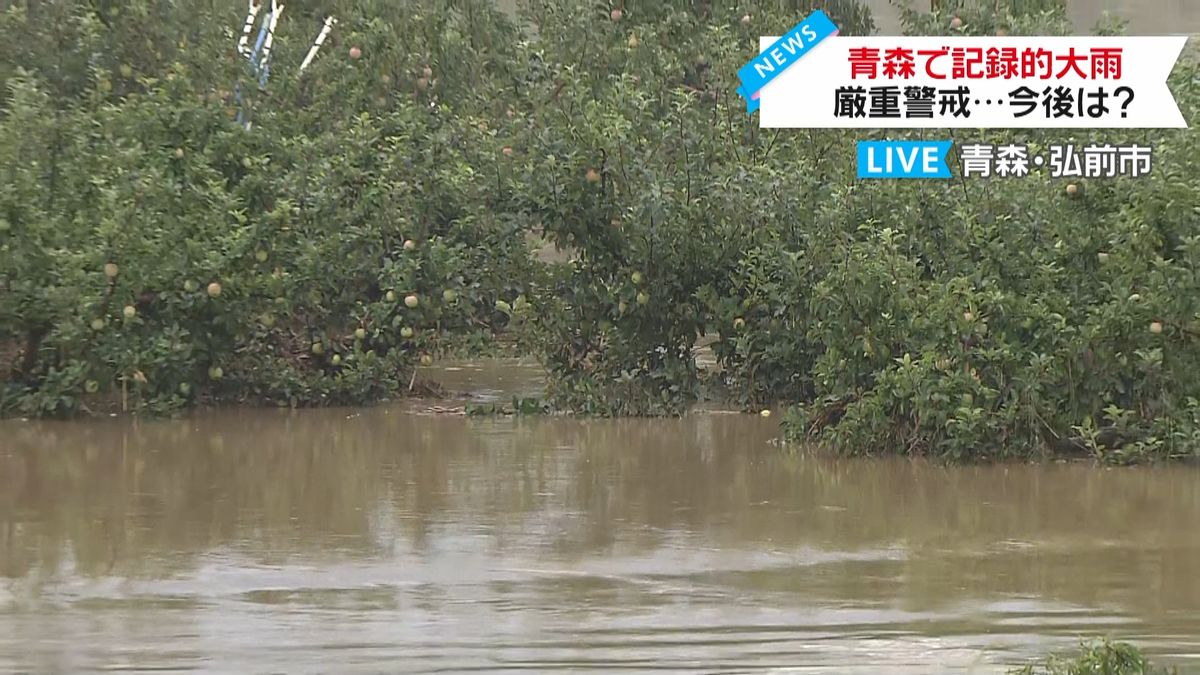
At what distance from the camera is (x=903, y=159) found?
474 inches

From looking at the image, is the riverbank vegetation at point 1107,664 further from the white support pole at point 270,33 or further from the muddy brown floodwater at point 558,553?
the white support pole at point 270,33

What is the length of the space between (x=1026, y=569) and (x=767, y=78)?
6.57 meters

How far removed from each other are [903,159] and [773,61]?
2.15m

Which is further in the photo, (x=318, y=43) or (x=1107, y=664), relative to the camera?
(x=318, y=43)

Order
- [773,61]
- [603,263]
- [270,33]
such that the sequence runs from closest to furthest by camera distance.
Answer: [603,263]
[773,61]
[270,33]

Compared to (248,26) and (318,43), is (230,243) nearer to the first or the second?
(248,26)

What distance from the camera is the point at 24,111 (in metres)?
12.0

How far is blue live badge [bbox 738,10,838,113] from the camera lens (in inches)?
535

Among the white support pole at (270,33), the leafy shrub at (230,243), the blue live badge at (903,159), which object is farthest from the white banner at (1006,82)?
the white support pole at (270,33)

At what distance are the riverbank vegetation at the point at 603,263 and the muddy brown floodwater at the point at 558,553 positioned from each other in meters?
0.50

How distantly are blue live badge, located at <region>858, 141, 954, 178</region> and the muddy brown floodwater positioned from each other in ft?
6.17

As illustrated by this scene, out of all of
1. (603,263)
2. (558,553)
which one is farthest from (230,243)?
(558,553)

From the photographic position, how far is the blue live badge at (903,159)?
11.8 m

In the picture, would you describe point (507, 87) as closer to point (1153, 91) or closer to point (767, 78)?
point (767, 78)
